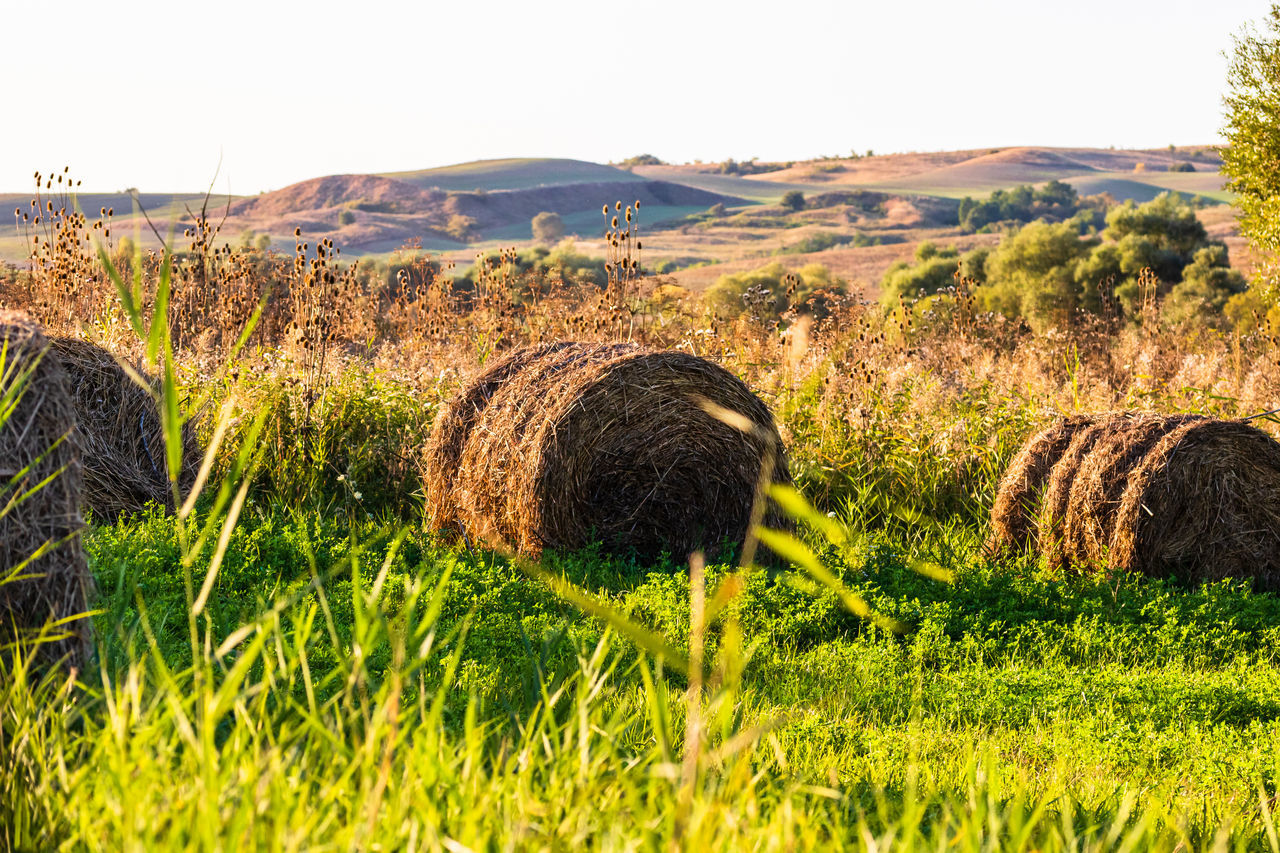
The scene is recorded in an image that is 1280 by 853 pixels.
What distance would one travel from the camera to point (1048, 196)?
7200 centimetres

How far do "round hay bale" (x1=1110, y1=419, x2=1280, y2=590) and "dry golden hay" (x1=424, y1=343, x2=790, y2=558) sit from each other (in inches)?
81.4

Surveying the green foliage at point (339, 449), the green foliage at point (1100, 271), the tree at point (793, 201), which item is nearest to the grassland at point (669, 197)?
the tree at point (793, 201)

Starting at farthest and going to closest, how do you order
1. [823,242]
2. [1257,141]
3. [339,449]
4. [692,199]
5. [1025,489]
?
[692,199] < [823,242] < [1257,141] < [339,449] < [1025,489]

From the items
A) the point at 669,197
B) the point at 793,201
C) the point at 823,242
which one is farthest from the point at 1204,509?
A: the point at 669,197

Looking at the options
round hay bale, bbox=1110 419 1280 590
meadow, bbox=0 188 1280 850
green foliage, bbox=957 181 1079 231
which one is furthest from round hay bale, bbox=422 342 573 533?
green foliage, bbox=957 181 1079 231

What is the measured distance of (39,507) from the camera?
323 cm

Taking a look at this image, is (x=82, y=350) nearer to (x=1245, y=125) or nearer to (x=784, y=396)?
(x=784, y=396)

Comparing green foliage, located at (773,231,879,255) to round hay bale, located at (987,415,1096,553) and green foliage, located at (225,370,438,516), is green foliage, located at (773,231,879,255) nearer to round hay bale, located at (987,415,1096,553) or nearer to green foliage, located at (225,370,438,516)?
green foliage, located at (225,370,438,516)

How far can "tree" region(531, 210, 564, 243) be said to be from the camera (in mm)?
70000

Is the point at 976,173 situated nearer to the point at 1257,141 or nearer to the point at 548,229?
the point at 548,229

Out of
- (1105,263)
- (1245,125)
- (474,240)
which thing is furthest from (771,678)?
(474,240)

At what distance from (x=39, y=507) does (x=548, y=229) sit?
227 feet

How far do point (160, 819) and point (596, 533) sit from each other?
15.4 ft

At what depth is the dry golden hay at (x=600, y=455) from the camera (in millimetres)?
6273
